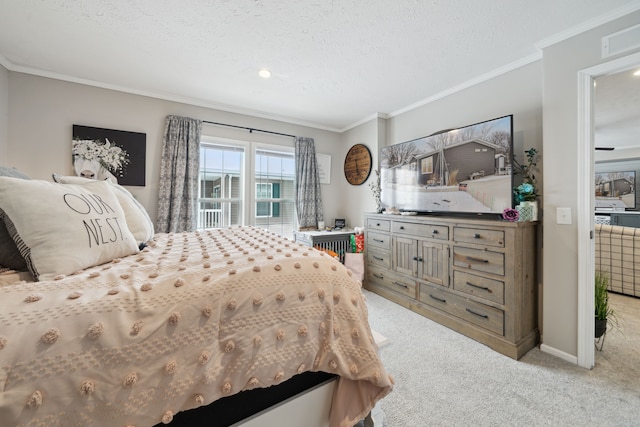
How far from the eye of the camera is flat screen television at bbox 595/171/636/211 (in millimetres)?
6176

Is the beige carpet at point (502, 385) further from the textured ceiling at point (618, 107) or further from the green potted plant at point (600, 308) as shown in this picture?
the textured ceiling at point (618, 107)

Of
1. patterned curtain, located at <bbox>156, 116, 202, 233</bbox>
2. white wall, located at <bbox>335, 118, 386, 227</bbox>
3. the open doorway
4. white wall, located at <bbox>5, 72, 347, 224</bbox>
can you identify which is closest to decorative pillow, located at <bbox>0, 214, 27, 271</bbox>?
patterned curtain, located at <bbox>156, 116, 202, 233</bbox>

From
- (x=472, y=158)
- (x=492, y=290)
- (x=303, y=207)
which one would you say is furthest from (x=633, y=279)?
(x=303, y=207)

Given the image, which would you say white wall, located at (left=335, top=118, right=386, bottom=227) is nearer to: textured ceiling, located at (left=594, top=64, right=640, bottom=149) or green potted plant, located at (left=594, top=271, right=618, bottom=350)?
textured ceiling, located at (left=594, top=64, right=640, bottom=149)

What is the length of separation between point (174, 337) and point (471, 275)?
239cm

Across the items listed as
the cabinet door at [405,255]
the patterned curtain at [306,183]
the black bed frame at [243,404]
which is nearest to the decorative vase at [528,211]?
the cabinet door at [405,255]

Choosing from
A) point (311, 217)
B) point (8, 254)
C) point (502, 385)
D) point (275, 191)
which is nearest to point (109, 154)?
point (275, 191)

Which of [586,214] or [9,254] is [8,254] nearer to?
[9,254]

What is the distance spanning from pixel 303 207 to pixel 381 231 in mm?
1446

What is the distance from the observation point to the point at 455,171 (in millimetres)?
2557

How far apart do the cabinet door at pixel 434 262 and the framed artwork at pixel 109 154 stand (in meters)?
3.53

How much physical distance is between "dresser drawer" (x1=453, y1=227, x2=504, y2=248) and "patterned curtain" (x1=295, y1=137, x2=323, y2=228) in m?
2.33

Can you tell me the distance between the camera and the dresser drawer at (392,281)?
2.82 meters

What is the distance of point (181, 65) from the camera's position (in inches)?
96.6
